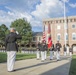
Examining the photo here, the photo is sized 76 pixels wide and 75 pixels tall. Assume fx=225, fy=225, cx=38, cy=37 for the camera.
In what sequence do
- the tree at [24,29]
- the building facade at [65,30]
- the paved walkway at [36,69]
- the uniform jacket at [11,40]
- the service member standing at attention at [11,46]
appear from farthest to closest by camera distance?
1. the tree at [24,29]
2. the building facade at [65,30]
3. the uniform jacket at [11,40]
4. the service member standing at attention at [11,46]
5. the paved walkway at [36,69]

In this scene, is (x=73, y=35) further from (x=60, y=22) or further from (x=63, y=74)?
(x=63, y=74)

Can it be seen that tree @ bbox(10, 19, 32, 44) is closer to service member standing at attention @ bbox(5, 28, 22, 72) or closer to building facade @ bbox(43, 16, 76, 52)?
building facade @ bbox(43, 16, 76, 52)

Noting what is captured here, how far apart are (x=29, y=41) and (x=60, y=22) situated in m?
14.3

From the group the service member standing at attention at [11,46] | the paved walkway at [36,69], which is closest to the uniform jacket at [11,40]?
the service member standing at attention at [11,46]

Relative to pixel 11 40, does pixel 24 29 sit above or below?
above

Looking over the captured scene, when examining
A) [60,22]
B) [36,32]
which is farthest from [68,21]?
[36,32]

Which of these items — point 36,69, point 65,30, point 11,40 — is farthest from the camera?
point 65,30

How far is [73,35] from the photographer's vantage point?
75.4 meters

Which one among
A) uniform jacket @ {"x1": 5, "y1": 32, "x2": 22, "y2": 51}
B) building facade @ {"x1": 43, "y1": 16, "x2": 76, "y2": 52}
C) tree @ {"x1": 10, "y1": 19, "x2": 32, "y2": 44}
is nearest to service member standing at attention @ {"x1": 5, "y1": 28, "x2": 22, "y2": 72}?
uniform jacket @ {"x1": 5, "y1": 32, "x2": 22, "y2": 51}

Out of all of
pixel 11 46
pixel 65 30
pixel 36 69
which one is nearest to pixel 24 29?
pixel 65 30

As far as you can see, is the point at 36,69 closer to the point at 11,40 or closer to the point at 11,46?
the point at 11,46

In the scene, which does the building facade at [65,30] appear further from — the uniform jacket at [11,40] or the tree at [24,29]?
the uniform jacket at [11,40]

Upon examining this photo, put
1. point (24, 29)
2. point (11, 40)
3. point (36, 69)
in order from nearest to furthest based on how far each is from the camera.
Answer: point (11, 40) < point (36, 69) < point (24, 29)

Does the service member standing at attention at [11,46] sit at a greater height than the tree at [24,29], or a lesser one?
lesser
